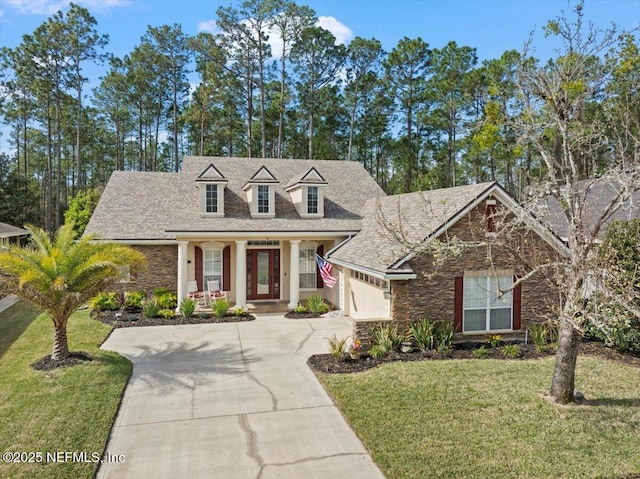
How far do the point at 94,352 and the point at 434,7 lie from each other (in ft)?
48.4

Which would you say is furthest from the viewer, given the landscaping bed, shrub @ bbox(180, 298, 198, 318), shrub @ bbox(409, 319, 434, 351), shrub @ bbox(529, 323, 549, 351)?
shrub @ bbox(180, 298, 198, 318)

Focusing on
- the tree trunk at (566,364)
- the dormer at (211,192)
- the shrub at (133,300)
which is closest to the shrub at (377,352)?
the tree trunk at (566,364)

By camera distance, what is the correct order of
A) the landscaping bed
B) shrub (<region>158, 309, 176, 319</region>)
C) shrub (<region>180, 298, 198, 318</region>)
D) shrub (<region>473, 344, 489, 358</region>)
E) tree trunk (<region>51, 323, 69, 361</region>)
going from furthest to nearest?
shrub (<region>180, 298, 198, 318</region>) → shrub (<region>158, 309, 176, 319</region>) → shrub (<region>473, 344, 489, 358</region>) → the landscaping bed → tree trunk (<region>51, 323, 69, 361</region>)

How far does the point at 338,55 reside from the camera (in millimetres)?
36406

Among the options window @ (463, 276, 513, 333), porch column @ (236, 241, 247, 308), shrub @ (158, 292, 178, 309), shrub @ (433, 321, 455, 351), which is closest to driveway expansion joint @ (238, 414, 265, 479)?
shrub @ (433, 321, 455, 351)

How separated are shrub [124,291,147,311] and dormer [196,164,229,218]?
4170 mm

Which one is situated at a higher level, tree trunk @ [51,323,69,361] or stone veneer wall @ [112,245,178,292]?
stone veneer wall @ [112,245,178,292]

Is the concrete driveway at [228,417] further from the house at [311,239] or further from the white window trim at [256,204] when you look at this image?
the white window trim at [256,204]

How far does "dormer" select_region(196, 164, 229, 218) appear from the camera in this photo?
59.0 feet

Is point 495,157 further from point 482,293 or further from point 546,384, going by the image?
point 546,384

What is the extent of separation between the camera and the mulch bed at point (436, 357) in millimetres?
10566

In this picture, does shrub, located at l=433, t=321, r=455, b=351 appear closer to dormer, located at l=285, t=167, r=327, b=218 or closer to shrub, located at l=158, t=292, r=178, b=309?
dormer, located at l=285, t=167, r=327, b=218

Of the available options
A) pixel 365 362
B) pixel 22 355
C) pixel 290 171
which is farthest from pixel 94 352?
pixel 290 171

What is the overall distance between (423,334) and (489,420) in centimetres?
433
